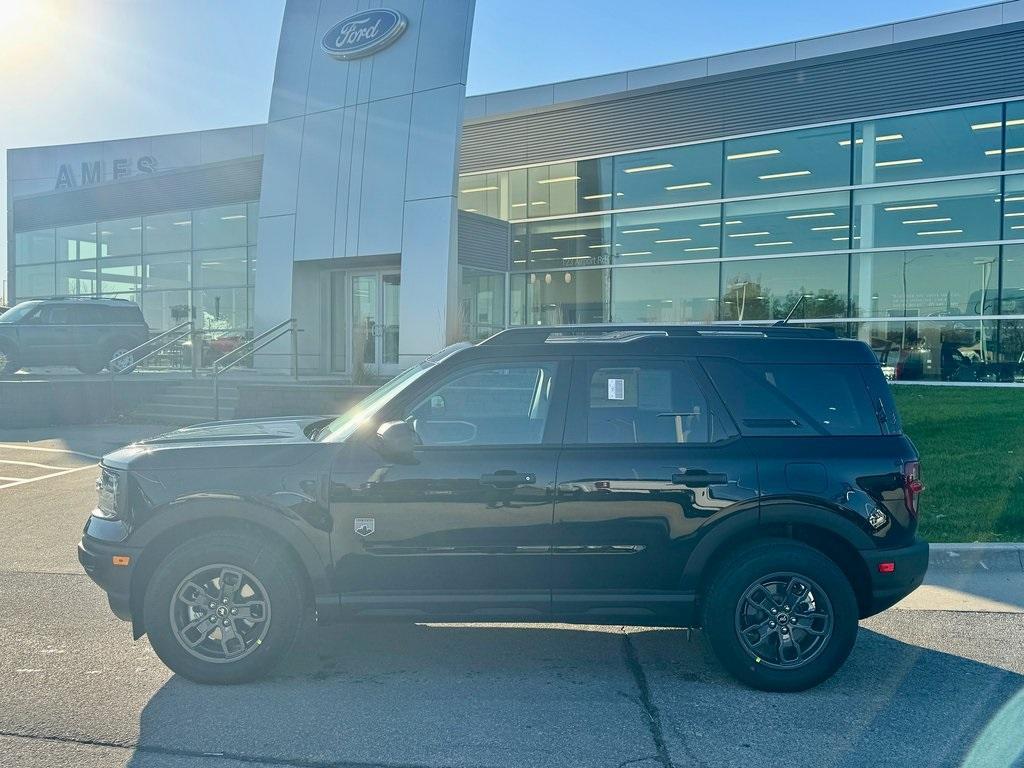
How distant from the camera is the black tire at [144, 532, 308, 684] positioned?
441 centimetres

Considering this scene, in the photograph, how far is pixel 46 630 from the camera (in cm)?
534

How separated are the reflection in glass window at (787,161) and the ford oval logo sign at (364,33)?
7.89m

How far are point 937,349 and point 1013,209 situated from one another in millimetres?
2841

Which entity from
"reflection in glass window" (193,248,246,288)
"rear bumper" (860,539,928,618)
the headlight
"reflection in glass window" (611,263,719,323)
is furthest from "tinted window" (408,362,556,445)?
"reflection in glass window" (193,248,246,288)

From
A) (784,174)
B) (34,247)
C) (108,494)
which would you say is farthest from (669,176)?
(34,247)

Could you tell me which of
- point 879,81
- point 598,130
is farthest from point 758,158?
point 598,130

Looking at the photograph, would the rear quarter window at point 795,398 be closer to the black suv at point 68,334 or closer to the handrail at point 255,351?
the handrail at point 255,351

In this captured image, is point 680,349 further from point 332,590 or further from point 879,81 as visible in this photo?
point 879,81

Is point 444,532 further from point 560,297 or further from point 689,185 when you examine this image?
point 560,297

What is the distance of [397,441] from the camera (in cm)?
431

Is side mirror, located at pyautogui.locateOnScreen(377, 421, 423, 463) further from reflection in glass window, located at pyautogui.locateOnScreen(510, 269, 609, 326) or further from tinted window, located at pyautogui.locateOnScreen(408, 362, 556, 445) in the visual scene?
reflection in glass window, located at pyautogui.locateOnScreen(510, 269, 609, 326)

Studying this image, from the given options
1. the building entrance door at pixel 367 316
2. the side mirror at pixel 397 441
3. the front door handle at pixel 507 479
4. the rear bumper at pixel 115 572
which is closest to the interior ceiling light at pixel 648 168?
the building entrance door at pixel 367 316

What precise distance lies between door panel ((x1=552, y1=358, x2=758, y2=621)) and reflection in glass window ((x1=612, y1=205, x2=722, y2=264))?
1452 centimetres

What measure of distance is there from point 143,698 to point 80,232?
1081 inches
